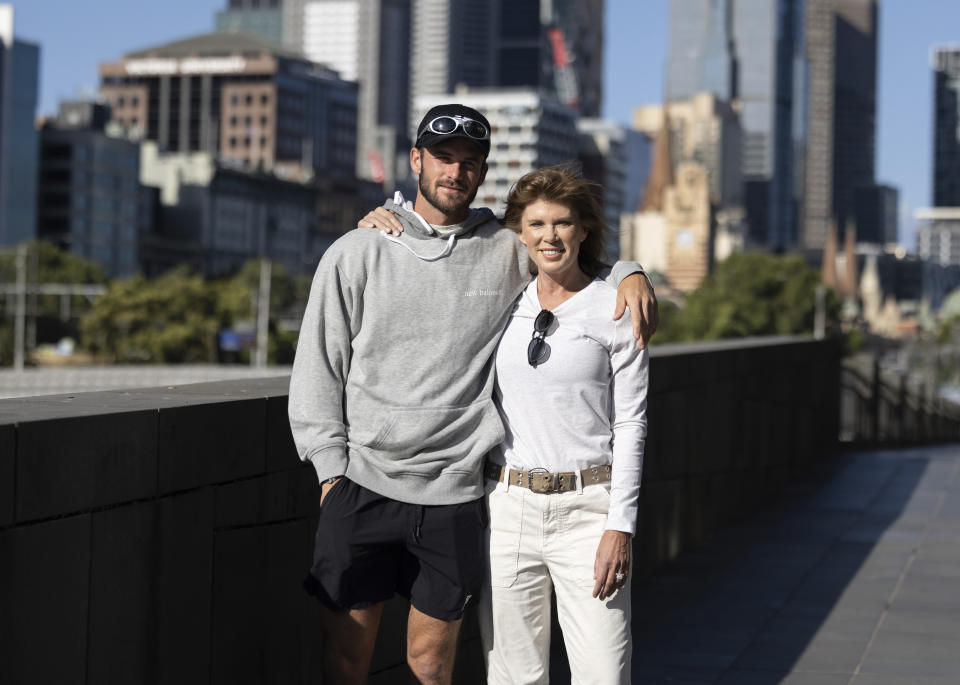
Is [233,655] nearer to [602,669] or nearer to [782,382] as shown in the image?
[602,669]

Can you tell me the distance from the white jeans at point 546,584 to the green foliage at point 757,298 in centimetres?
10445

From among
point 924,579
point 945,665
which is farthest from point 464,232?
point 924,579

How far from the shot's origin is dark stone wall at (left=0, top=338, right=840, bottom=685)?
12.5 feet

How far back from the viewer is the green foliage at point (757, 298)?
110 metres

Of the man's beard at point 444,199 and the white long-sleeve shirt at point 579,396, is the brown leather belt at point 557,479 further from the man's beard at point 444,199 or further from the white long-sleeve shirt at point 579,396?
the man's beard at point 444,199

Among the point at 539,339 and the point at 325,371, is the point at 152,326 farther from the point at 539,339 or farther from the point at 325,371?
the point at 539,339

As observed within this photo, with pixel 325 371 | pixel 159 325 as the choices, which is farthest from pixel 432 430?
pixel 159 325

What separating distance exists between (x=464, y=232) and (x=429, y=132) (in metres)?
0.30

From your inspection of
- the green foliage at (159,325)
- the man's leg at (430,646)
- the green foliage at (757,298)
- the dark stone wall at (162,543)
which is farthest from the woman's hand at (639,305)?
the green foliage at (757,298)

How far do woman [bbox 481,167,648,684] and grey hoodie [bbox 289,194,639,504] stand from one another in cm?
14

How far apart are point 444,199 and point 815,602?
15.7ft

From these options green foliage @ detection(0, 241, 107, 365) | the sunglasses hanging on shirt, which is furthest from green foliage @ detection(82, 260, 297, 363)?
the sunglasses hanging on shirt

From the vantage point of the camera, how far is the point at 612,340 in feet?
14.5

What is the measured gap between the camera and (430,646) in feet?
Result: 14.6
